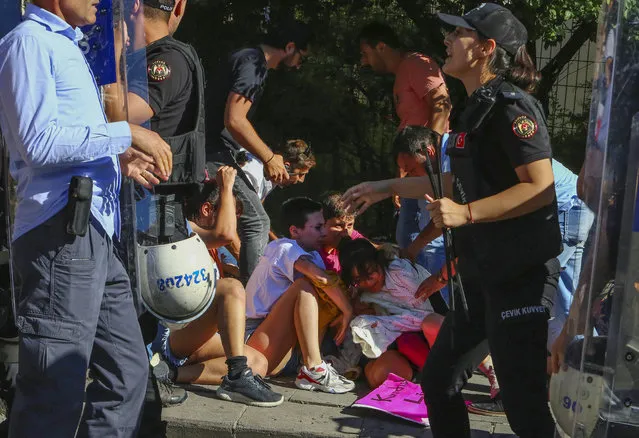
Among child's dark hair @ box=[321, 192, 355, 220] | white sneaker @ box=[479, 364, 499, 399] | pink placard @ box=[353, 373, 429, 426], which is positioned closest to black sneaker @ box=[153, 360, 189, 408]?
pink placard @ box=[353, 373, 429, 426]

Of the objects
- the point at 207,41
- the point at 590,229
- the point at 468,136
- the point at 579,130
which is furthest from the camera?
the point at 579,130

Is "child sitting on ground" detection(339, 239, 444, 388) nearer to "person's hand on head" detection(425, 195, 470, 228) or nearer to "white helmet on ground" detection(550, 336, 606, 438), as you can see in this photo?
"person's hand on head" detection(425, 195, 470, 228)

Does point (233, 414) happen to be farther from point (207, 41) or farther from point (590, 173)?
point (207, 41)

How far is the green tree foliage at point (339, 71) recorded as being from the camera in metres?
7.78

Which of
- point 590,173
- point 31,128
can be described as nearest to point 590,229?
point 590,173

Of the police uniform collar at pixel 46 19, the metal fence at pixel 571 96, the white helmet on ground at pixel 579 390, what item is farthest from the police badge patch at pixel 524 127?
the metal fence at pixel 571 96

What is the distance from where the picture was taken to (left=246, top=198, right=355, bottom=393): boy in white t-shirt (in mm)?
5098

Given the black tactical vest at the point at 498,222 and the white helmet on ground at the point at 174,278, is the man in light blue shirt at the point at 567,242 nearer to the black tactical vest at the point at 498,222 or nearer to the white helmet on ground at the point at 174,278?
the black tactical vest at the point at 498,222

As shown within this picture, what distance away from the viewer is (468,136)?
3.54 metres

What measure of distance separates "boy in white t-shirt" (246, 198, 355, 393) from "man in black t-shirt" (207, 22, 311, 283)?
0.37 metres

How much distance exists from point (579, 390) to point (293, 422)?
2.05 meters

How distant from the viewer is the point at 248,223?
19.3ft

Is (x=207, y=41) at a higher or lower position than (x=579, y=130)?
higher

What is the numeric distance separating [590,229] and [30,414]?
1710 millimetres
